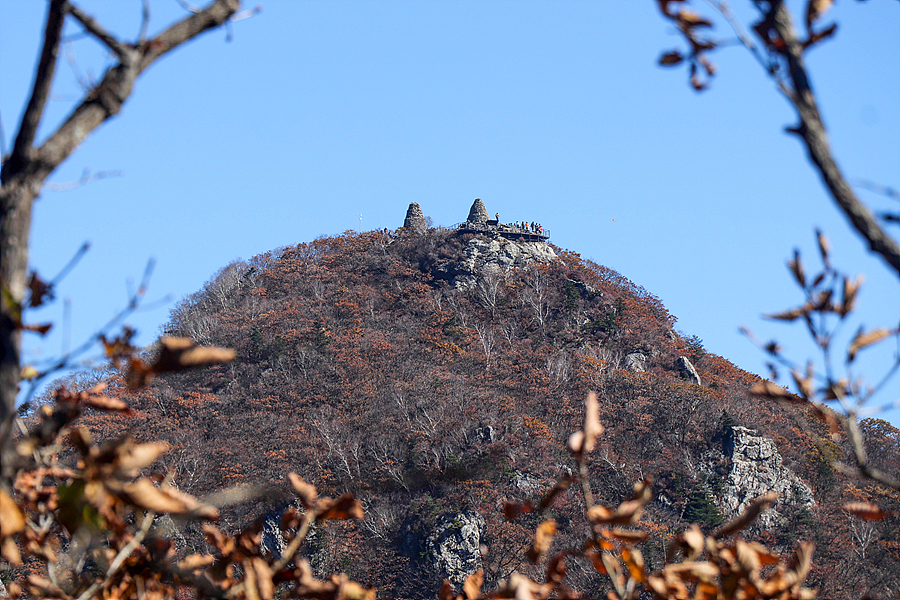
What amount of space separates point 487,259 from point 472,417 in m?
16.1

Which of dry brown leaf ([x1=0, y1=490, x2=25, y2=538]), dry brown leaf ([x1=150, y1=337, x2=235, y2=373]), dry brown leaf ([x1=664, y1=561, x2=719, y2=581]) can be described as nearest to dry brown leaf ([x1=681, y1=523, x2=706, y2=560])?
dry brown leaf ([x1=664, y1=561, x2=719, y2=581])

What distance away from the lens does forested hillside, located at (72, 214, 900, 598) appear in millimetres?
25641

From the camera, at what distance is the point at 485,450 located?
28.4 m

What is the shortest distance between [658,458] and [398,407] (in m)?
10.4

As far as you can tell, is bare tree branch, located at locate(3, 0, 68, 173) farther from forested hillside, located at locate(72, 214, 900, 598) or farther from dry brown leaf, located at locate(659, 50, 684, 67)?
forested hillside, located at locate(72, 214, 900, 598)

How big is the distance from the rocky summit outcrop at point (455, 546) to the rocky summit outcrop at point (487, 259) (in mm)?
19046

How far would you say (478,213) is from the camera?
162 feet

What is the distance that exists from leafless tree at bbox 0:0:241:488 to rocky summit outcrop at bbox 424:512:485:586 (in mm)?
24508

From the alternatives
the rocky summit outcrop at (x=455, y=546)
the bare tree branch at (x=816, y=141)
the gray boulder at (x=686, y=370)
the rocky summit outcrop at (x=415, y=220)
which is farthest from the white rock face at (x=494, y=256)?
the bare tree branch at (x=816, y=141)

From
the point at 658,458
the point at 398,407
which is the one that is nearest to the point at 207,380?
the point at 398,407

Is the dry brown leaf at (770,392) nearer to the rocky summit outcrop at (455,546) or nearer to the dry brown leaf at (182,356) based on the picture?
the dry brown leaf at (182,356)

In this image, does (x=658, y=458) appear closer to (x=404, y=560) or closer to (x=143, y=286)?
(x=404, y=560)

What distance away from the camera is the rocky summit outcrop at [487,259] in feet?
144

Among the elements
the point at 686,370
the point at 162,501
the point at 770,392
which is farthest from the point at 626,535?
the point at 686,370
